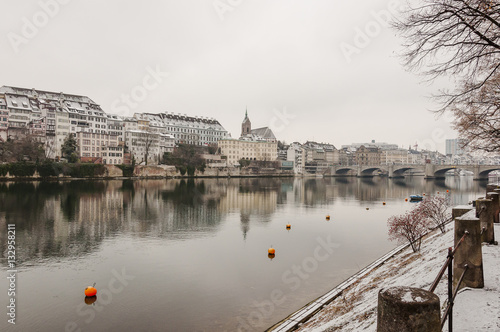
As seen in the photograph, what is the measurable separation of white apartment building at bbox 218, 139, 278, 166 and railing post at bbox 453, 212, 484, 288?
138m

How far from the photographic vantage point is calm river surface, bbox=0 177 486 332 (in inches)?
545

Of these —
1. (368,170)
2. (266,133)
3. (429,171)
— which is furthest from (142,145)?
(429,171)

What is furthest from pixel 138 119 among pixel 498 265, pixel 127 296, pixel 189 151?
pixel 498 265

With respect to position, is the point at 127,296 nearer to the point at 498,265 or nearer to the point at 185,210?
the point at 498,265

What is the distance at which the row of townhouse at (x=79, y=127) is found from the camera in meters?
96.8

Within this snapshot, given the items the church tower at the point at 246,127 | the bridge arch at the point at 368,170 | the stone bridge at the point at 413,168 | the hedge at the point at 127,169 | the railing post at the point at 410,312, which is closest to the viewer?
the railing post at the point at 410,312

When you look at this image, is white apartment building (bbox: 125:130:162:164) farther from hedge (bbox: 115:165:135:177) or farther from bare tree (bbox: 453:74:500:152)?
bare tree (bbox: 453:74:500:152)

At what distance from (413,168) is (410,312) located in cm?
14866

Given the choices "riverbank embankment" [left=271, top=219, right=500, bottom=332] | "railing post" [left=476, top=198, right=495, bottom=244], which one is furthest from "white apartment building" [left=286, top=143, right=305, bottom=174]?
"railing post" [left=476, top=198, right=495, bottom=244]

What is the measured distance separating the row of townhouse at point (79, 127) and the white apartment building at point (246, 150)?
105ft

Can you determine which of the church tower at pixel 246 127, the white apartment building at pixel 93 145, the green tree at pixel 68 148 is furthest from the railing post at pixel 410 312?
the church tower at pixel 246 127

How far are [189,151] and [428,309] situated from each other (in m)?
121

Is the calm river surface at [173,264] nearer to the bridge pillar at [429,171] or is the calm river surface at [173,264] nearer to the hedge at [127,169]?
the hedge at [127,169]

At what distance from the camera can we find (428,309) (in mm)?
4180
